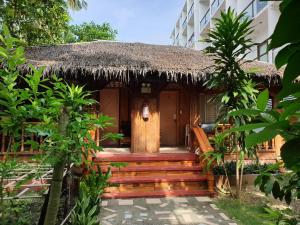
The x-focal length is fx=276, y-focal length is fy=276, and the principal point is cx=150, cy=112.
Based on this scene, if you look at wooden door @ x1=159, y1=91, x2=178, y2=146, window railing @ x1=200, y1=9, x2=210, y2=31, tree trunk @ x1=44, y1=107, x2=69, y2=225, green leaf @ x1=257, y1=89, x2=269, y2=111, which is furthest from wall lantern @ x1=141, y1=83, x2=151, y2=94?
window railing @ x1=200, y1=9, x2=210, y2=31

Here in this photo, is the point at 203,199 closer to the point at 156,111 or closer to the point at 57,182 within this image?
the point at 156,111

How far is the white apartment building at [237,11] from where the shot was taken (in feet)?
37.4

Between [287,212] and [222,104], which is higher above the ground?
[222,104]

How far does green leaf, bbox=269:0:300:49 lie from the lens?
1.46 feet

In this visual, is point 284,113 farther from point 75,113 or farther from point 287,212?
point 75,113

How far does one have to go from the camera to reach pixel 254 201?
5.68 m

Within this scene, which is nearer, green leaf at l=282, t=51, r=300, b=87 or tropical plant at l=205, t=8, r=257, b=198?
green leaf at l=282, t=51, r=300, b=87

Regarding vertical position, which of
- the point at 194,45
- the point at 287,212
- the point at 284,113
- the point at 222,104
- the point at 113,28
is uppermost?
the point at 113,28

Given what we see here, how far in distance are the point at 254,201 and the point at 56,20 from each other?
1120 cm

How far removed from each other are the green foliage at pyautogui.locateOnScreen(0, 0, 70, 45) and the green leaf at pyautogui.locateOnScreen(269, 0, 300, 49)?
12.1 meters

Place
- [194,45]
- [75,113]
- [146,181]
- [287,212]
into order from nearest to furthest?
[287,212] < [75,113] < [146,181] < [194,45]

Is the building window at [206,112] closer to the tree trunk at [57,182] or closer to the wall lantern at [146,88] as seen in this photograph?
the wall lantern at [146,88]

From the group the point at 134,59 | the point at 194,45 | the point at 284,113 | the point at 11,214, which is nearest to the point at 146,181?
the point at 11,214

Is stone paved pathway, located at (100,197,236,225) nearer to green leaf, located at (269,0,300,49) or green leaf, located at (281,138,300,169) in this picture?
green leaf, located at (281,138,300,169)
